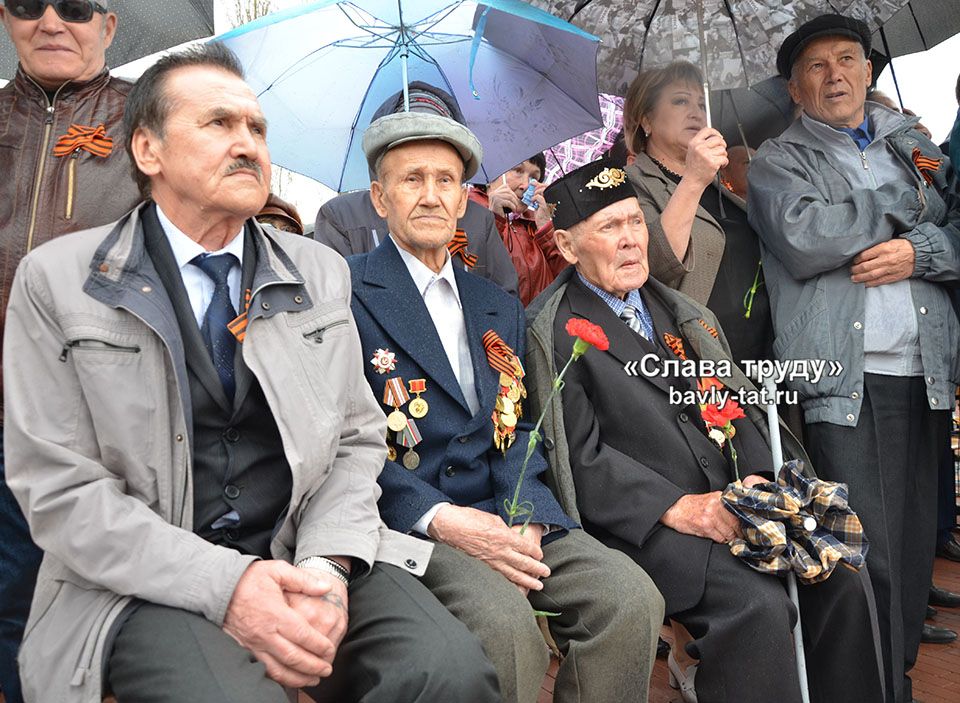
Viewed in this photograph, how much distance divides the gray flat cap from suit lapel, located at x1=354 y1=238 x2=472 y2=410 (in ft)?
1.24

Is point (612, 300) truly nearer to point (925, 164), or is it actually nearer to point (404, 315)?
point (404, 315)

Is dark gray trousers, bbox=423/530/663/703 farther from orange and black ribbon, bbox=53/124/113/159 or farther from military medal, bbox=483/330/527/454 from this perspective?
orange and black ribbon, bbox=53/124/113/159

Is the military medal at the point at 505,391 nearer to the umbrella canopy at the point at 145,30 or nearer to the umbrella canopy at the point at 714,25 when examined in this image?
the umbrella canopy at the point at 714,25

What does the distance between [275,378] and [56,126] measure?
1366 mm

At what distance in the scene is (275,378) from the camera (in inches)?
87.0

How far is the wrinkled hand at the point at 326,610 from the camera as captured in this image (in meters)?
2.06

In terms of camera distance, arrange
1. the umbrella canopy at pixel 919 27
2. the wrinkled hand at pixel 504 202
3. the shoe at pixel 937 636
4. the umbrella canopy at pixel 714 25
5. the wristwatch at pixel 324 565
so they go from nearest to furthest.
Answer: the wristwatch at pixel 324 565 < the umbrella canopy at pixel 714 25 < the umbrella canopy at pixel 919 27 < the shoe at pixel 937 636 < the wrinkled hand at pixel 504 202

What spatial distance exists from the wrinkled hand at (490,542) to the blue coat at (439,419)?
0.27 feet

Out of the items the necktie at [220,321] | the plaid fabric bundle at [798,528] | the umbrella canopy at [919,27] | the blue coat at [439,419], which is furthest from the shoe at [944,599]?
the necktie at [220,321]

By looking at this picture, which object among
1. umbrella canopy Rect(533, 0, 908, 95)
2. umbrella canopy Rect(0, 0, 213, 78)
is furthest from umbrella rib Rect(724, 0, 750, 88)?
umbrella canopy Rect(0, 0, 213, 78)

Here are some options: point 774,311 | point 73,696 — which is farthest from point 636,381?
point 73,696

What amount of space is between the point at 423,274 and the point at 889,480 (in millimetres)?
1859

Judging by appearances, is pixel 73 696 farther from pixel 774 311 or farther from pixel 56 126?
pixel 774 311

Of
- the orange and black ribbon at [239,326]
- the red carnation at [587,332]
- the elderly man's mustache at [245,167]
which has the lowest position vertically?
the red carnation at [587,332]
